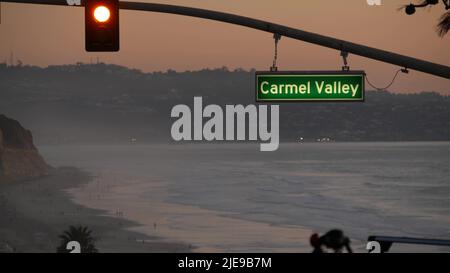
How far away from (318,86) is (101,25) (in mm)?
4212

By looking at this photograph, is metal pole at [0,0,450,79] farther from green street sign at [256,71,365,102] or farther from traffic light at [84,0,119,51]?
traffic light at [84,0,119,51]

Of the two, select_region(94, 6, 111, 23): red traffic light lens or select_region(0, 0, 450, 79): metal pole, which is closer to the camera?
select_region(94, 6, 111, 23): red traffic light lens

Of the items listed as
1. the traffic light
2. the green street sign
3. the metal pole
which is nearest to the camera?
the traffic light

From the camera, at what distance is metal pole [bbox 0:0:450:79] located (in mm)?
16234

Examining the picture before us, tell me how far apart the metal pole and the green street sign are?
65 centimetres

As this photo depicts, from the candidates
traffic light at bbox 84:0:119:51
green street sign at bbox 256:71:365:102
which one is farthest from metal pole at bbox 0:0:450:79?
traffic light at bbox 84:0:119:51

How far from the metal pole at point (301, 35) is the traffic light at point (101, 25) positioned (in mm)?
786

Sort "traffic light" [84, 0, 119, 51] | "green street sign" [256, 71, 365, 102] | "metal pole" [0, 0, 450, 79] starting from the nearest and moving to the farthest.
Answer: "traffic light" [84, 0, 119, 51], "metal pole" [0, 0, 450, 79], "green street sign" [256, 71, 365, 102]

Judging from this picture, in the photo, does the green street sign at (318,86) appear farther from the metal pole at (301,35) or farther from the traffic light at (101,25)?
the traffic light at (101,25)

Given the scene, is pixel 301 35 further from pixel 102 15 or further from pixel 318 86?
pixel 102 15

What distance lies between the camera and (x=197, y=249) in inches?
5910

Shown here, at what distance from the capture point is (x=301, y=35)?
1641cm

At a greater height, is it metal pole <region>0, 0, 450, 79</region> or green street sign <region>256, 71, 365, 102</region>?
metal pole <region>0, 0, 450, 79</region>
